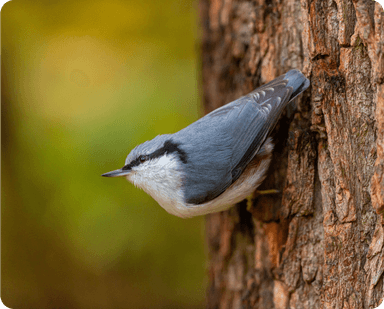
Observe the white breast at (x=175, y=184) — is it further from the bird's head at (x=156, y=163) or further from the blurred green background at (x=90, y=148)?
the blurred green background at (x=90, y=148)

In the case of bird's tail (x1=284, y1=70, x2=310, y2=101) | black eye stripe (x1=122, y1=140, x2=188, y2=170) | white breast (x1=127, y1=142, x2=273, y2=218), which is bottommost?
white breast (x1=127, y1=142, x2=273, y2=218)

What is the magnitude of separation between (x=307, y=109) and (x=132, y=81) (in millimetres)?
1620

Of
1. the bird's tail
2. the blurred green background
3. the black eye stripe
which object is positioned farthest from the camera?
the blurred green background

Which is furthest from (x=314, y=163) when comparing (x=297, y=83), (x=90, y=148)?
(x=90, y=148)

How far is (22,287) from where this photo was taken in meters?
2.95

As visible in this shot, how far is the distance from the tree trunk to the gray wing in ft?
0.44

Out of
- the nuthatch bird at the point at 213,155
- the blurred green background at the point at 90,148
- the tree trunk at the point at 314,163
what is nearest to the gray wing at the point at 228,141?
the nuthatch bird at the point at 213,155

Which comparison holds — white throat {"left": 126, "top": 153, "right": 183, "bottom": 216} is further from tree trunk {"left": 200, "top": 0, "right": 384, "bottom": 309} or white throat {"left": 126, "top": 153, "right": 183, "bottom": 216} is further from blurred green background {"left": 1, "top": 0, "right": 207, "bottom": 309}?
blurred green background {"left": 1, "top": 0, "right": 207, "bottom": 309}

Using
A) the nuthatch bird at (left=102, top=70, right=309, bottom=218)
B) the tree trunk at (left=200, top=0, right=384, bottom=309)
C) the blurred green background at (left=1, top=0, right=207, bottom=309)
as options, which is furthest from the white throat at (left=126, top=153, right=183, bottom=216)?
the blurred green background at (left=1, top=0, right=207, bottom=309)

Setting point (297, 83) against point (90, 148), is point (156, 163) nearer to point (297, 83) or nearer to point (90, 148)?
point (297, 83)

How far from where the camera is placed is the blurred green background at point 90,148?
2.46 m

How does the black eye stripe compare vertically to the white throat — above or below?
above

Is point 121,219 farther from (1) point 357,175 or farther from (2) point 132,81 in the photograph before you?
(1) point 357,175

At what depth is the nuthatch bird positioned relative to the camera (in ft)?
4.92
